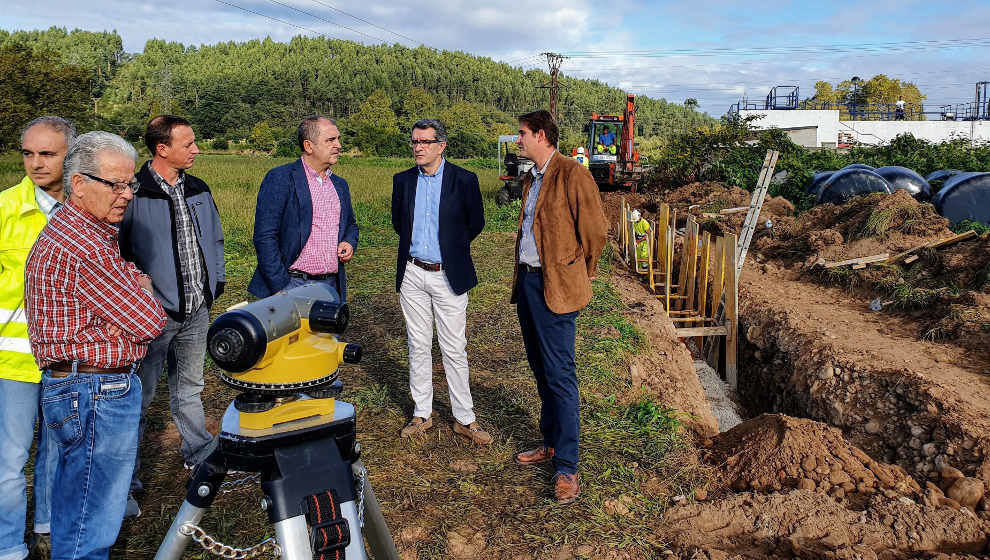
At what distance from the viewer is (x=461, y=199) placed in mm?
3770

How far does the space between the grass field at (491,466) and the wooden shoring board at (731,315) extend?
1902mm

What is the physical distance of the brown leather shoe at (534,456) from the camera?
3.67 m

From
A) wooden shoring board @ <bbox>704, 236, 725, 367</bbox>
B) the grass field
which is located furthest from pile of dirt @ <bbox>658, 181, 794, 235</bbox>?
the grass field

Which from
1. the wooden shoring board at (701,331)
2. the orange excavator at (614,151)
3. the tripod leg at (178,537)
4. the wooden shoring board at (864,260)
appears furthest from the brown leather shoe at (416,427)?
the orange excavator at (614,151)

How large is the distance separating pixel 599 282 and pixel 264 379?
7.38 meters

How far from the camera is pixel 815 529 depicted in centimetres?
309

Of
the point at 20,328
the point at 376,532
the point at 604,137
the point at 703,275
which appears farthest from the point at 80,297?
the point at 604,137

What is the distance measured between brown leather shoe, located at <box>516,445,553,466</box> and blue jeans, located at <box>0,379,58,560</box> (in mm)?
2274

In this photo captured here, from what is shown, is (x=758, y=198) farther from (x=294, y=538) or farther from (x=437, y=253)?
(x=294, y=538)

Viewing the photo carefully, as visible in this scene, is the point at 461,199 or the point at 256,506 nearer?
the point at 256,506

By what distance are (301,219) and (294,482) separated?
2.17 metres

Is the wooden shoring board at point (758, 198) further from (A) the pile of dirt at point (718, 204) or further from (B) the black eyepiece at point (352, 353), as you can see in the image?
(B) the black eyepiece at point (352, 353)

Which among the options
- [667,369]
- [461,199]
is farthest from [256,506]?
[667,369]

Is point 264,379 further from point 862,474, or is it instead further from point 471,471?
point 862,474
